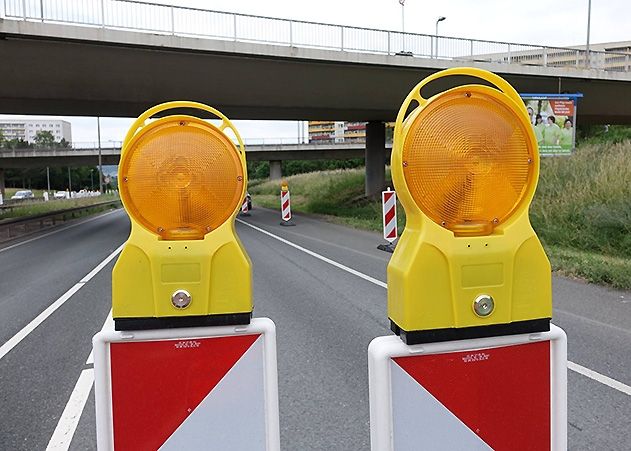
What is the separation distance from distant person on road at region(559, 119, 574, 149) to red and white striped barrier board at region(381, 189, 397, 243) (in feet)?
36.7

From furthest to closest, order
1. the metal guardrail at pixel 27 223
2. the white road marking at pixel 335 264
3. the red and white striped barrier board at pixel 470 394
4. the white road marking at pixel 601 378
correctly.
Result: the metal guardrail at pixel 27 223 < the white road marking at pixel 335 264 < the white road marking at pixel 601 378 < the red and white striped barrier board at pixel 470 394

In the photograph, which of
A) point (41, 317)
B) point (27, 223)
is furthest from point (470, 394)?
point (27, 223)

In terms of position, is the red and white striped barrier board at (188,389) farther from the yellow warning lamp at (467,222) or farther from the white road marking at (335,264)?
the white road marking at (335,264)

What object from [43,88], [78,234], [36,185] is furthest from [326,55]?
[36,185]

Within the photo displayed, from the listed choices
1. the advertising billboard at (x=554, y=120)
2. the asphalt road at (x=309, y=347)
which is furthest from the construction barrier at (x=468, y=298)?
the advertising billboard at (x=554, y=120)

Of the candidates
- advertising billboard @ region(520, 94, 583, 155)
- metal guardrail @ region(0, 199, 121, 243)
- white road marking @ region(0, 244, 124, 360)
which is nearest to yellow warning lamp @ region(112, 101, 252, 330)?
white road marking @ region(0, 244, 124, 360)

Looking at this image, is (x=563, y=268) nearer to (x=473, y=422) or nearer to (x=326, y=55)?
(x=473, y=422)

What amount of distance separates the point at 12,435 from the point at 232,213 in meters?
2.55

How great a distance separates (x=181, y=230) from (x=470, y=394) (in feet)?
4.03

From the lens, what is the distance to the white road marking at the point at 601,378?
12.4 feet

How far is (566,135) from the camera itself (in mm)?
19094

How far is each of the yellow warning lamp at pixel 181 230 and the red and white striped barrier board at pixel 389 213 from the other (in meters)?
8.64

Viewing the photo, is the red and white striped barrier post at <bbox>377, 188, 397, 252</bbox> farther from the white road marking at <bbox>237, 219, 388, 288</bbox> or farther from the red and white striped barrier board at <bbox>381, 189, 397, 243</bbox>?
the white road marking at <bbox>237, 219, 388, 288</bbox>

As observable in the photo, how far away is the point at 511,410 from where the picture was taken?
1.83 meters
